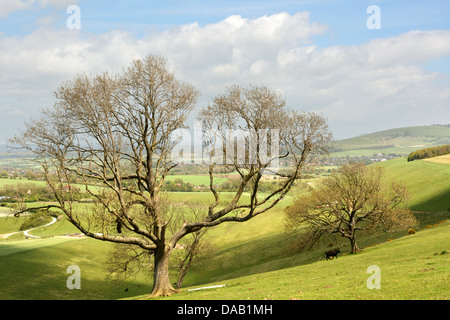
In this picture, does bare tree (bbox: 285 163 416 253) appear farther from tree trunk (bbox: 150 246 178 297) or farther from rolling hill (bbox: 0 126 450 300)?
tree trunk (bbox: 150 246 178 297)

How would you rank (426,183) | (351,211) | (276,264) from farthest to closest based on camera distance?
(426,183) → (276,264) → (351,211)

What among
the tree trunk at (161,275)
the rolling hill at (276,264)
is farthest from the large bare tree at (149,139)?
the rolling hill at (276,264)

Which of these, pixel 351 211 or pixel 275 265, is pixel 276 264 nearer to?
pixel 275 265

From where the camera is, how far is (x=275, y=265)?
59875 millimetres

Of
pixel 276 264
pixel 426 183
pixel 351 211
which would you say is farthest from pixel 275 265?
pixel 426 183

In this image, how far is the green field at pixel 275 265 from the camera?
21.9m

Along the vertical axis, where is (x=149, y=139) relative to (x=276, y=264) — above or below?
above

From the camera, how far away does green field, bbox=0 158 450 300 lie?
21906mm

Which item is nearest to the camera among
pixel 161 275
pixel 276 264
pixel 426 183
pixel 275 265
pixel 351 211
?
pixel 161 275

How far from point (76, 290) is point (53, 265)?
11.4 m

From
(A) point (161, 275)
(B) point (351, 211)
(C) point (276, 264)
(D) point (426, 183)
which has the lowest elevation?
(C) point (276, 264)

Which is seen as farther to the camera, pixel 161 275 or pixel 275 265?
pixel 275 265
